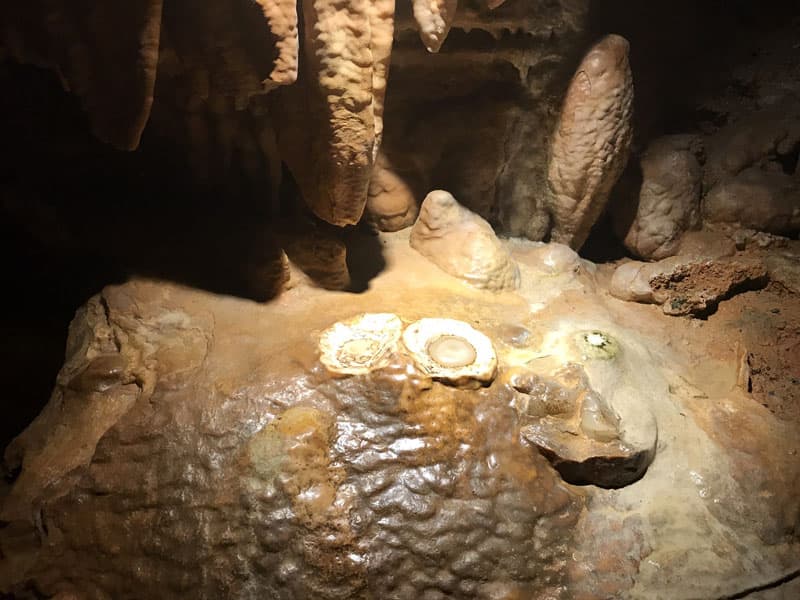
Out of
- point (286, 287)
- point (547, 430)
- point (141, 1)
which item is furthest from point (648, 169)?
point (141, 1)

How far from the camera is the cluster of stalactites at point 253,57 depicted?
87.9 inches

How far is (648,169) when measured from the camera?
5008 mm

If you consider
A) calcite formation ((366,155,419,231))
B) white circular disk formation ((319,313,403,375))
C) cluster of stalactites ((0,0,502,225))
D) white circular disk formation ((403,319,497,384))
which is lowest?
calcite formation ((366,155,419,231))

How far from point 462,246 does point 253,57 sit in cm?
221

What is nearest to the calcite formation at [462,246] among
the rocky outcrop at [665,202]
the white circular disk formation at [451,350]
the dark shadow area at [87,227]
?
the dark shadow area at [87,227]

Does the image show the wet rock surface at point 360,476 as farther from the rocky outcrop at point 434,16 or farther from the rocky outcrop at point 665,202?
the rocky outcrop at point 665,202

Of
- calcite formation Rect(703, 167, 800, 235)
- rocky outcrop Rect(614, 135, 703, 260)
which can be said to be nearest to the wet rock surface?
rocky outcrop Rect(614, 135, 703, 260)

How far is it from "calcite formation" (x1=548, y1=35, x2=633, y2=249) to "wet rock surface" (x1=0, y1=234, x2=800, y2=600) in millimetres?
1722

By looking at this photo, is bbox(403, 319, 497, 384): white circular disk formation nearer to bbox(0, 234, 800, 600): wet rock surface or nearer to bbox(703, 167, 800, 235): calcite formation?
bbox(0, 234, 800, 600): wet rock surface

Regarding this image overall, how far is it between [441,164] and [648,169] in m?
1.97

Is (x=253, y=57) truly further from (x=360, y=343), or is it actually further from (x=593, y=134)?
(x=593, y=134)

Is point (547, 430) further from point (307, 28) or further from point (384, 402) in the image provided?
point (307, 28)

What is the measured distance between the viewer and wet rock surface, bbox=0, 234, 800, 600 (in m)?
2.37

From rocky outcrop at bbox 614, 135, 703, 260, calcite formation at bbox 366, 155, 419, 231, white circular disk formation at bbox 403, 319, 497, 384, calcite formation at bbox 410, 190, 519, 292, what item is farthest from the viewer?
rocky outcrop at bbox 614, 135, 703, 260
